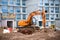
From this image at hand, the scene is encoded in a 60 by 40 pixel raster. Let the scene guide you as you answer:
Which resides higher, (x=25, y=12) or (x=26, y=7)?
(x=26, y=7)

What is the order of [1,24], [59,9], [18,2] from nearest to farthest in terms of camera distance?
1. [1,24]
2. [18,2]
3. [59,9]

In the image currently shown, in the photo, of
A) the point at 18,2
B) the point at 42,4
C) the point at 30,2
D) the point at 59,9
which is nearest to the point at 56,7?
the point at 59,9

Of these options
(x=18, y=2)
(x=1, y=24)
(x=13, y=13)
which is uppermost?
(x=18, y=2)

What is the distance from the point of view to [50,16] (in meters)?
28.5

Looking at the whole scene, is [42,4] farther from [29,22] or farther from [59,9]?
[29,22]

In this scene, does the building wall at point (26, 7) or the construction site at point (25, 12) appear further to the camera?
the building wall at point (26, 7)

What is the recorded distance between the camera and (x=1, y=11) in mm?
25844

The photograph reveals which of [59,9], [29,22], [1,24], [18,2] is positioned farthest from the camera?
[59,9]

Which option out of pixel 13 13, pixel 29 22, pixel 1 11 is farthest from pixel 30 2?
pixel 29 22

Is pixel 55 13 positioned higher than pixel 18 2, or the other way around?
pixel 18 2

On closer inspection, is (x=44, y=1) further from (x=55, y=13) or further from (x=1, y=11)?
(x=1, y=11)

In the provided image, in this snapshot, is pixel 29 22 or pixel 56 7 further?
pixel 56 7

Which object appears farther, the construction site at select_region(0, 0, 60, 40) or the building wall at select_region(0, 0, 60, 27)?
the building wall at select_region(0, 0, 60, 27)

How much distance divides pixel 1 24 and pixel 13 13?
111 inches
